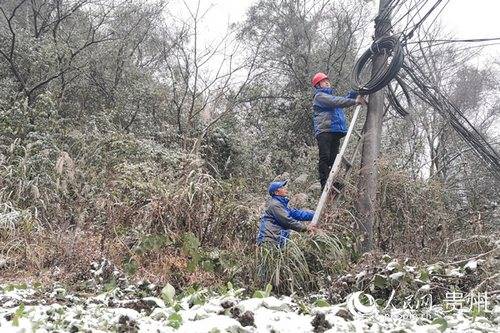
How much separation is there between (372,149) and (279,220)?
5.98 ft

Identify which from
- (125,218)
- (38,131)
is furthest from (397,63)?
(38,131)

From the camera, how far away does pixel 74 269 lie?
5.87 metres

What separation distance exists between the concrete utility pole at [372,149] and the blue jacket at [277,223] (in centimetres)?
87

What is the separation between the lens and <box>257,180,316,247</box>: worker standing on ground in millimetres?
5957

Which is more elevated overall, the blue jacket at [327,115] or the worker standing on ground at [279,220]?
the blue jacket at [327,115]

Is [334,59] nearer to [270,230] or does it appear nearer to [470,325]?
[270,230]

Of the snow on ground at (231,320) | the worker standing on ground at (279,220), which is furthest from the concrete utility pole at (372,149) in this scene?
the snow on ground at (231,320)

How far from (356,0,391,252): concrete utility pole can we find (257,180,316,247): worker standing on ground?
0.87 metres

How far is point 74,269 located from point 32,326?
3234 millimetres

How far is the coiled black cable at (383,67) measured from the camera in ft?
21.9

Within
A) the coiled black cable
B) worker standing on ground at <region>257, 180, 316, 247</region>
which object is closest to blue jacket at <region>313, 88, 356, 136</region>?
the coiled black cable

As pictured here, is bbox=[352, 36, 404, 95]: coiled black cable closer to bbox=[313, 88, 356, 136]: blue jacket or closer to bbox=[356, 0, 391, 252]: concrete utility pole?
bbox=[356, 0, 391, 252]: concrete utility pole

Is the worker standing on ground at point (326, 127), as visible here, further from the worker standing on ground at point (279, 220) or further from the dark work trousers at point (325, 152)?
the worker standing on ground at point (279, 220)

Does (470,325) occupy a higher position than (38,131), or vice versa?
(38,131)
